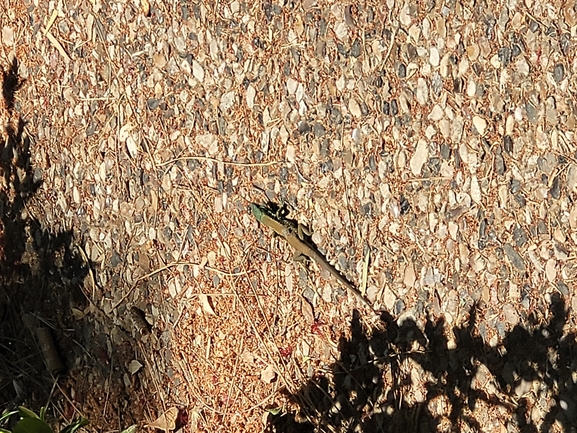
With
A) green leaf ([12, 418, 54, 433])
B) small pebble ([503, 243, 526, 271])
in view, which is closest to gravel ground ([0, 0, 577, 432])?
small pebble ([503, 243, 526, 271])

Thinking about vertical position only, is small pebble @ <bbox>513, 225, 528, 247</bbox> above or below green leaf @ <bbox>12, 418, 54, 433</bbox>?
below

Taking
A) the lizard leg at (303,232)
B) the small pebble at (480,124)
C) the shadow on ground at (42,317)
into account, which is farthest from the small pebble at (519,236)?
the shadow on ground at (42,317)

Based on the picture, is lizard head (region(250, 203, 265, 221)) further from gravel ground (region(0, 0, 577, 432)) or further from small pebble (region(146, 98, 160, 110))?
small pebble (region(146, 98, 160, 110))

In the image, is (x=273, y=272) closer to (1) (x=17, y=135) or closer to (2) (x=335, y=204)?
(2) (x=335, y=204)

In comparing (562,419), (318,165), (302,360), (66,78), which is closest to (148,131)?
(66,78)

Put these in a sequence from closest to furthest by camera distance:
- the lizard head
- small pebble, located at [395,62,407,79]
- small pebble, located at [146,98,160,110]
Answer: small pebble, located at [395,62,407,79] < the lizard head < small pebble, located at [146,98,160,110]

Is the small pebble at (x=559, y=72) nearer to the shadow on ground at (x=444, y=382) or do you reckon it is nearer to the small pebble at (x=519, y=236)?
the small pebble at (x=519, y=236)

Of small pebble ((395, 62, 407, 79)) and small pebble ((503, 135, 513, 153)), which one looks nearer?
small pebble ((503, 135, 513, 153))

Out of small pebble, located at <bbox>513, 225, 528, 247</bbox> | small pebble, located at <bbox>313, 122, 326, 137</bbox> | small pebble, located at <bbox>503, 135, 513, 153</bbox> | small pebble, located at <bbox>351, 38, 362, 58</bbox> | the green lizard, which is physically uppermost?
small pebble, located at <bbox>351, 38, 362, 58</bbox>
